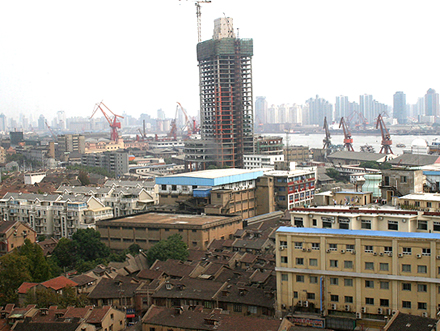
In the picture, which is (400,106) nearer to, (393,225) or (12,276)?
(12,276)

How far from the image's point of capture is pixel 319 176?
38.8m

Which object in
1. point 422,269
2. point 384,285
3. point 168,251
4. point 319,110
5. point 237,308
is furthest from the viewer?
point 319,110

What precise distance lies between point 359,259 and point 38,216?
56.0 ft

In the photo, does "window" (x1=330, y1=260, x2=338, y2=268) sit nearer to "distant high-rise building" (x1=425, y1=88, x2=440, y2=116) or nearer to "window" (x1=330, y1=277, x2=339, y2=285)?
"window" (x1=330, y1=277, x2=339, y2=285)

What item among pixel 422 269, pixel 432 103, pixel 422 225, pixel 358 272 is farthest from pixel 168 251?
pixel 432 103

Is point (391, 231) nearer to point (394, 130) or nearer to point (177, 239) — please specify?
point (177, 239)

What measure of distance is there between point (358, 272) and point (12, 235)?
46.2 ft

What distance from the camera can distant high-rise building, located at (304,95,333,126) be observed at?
141m

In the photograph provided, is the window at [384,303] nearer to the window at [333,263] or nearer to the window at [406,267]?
the window at [406,267]

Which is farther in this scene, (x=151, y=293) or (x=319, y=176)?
(x=319, y=176)

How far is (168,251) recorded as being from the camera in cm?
1756

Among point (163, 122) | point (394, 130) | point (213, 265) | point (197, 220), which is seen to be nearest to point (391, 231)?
point (213, 265)

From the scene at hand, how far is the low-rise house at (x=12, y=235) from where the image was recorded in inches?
802

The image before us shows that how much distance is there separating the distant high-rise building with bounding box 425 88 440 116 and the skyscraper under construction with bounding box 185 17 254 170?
103487 millimetres
